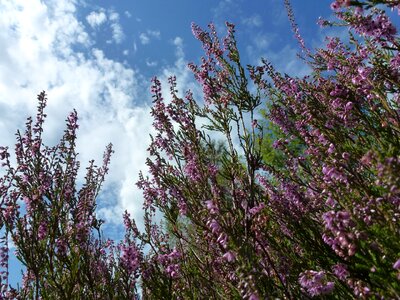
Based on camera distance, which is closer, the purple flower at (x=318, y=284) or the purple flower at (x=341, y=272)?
the purple flower at (x=318, y=284)

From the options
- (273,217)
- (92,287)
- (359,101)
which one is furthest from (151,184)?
(359,101)

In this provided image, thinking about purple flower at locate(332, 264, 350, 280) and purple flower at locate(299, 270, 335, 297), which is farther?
purple flower at locate(332, 264, 350, 280)

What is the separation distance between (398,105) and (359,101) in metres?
1.11

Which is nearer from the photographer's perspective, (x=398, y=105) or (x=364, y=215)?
(x=364, y=215)

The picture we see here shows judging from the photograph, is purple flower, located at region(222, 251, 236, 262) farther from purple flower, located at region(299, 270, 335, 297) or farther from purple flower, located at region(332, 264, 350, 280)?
purple flower, located at region(332, 264, 350, 280)

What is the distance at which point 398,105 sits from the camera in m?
4.28

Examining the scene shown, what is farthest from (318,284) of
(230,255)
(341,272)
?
(230,255)

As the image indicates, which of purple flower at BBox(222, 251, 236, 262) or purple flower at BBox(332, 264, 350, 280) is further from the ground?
purple flower at BBox(222, 251, 236, 262)

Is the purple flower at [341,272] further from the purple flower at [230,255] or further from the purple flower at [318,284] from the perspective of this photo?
the purple flower at [230,255]

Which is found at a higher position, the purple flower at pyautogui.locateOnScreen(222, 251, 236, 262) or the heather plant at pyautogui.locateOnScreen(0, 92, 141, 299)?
the heather plant at pyautogui.locateOnScreen(0, 92, 141, 299)

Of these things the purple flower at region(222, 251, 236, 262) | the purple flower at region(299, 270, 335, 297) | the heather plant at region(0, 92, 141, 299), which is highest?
the heather plant at region(0, 92, 141, 299)

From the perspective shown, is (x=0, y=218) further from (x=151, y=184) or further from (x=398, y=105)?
(x=398, y=105)

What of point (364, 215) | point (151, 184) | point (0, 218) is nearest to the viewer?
point (364, 215)

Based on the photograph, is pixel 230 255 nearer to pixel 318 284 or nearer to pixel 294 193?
pixel 318 284
